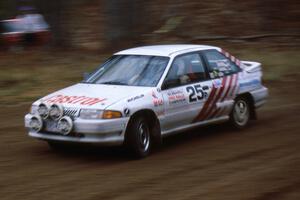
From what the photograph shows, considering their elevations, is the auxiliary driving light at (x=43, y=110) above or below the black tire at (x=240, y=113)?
above

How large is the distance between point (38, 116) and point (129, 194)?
224 cm

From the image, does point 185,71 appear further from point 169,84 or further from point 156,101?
point 156,101

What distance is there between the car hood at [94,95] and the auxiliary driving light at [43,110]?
10cm

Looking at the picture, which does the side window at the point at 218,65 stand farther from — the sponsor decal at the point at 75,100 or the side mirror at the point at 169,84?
the sponsor decal at the point at 75,100

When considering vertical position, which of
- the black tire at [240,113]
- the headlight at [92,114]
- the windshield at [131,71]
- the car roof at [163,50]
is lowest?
the black tire at [240,113]

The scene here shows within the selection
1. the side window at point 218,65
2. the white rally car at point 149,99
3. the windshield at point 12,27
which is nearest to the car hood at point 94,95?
the white rally car at point 149,99

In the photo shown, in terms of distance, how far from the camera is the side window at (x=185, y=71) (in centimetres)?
927

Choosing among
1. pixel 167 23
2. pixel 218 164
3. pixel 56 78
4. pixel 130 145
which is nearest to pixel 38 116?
pixel 130 145

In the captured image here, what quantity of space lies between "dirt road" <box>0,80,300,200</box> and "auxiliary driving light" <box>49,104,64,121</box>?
2.05 feet

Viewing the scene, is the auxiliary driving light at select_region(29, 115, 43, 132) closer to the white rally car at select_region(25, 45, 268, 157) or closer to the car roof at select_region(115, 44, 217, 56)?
the white rally car at select_region(25, 45, 268, 157)

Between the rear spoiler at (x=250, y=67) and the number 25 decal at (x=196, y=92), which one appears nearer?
the number 25 decal at (x=196, y=92)

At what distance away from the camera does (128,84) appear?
30.0 feet

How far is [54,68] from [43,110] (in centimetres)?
823

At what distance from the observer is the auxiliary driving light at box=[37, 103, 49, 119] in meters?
8.42
